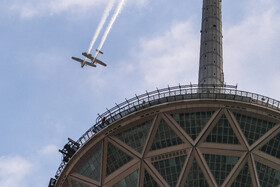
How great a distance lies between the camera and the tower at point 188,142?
66.2 m

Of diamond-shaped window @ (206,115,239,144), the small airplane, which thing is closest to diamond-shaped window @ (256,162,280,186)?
diamond-shaped window @ (206,115,239,144)

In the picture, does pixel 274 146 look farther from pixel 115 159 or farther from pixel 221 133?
pixel 115 159

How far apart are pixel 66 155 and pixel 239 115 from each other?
29234 millimetres

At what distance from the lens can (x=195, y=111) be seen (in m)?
68.2

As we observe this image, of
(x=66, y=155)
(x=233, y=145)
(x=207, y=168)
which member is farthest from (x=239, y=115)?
(x=66, y=155)

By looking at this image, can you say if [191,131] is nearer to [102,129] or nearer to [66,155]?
[102,129]

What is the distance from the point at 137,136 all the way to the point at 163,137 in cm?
389

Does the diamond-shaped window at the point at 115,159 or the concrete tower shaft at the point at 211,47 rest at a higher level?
the concrete tower shaft at the point at 211,47

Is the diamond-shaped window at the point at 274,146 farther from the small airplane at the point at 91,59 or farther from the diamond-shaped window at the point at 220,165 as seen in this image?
the small airplane at the point at 91,59

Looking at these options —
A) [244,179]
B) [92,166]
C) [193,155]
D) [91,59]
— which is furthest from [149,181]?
[91,59]

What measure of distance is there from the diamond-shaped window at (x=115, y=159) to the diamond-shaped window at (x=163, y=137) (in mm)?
4578

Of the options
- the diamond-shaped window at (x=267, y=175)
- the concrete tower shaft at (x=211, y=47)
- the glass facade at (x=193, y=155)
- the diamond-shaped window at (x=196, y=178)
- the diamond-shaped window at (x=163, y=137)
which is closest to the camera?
the diamond-shaped window at (x=267, y=175)

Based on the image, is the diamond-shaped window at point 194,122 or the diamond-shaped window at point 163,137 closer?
the diamond-shaped window at point 194,122

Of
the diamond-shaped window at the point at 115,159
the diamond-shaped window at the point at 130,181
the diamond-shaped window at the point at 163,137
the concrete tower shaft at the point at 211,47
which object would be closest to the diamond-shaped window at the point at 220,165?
the diamond-shaped window at the point at 163,137
